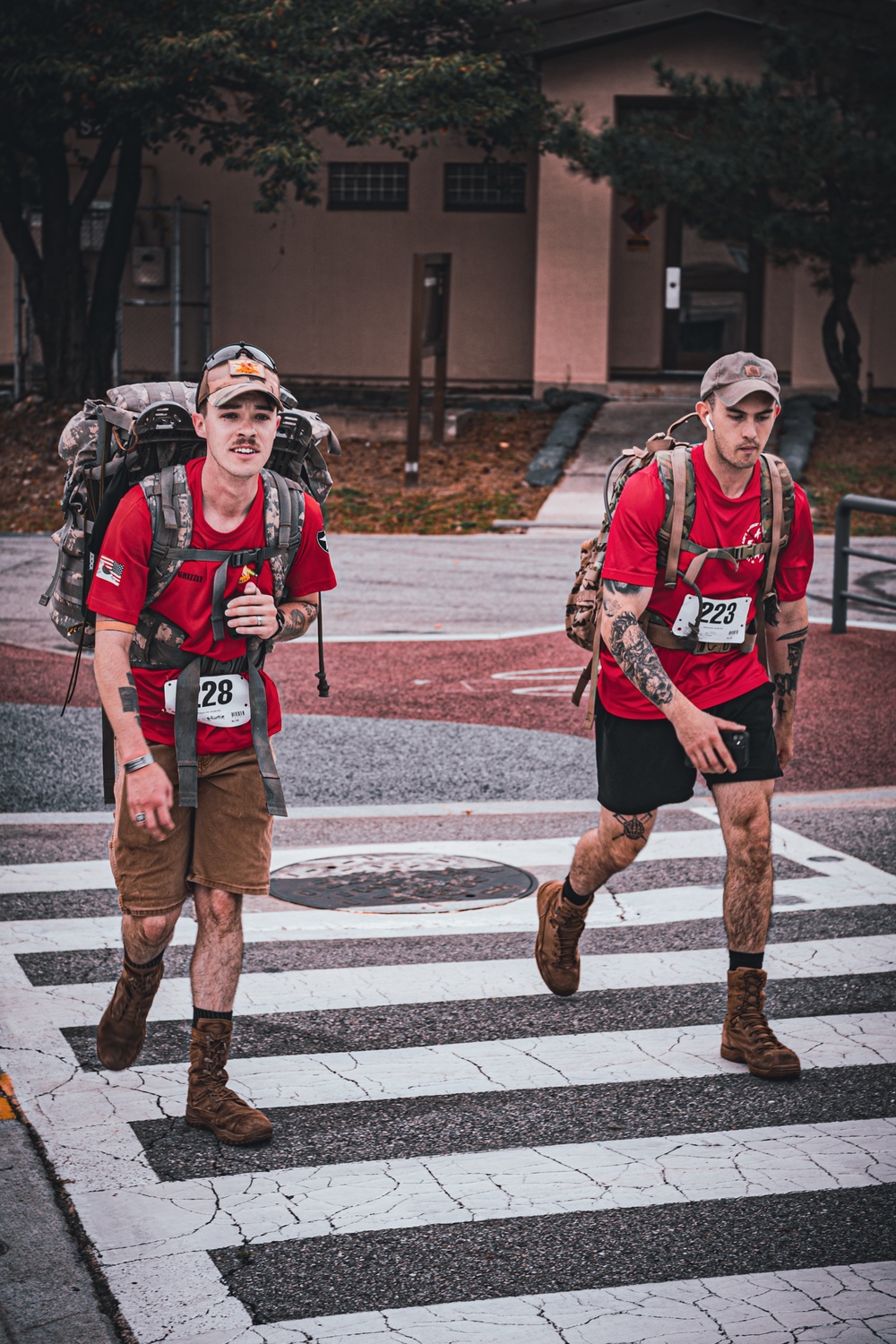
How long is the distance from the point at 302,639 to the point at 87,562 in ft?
24.8

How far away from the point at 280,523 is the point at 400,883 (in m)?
2.78

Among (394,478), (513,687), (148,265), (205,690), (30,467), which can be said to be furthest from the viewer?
(148,265)

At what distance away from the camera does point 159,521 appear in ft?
15.0

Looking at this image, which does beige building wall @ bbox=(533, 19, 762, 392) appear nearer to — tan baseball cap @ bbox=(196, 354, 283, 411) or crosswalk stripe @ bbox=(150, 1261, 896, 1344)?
tan baseball cap @ bbox=(196, 354, 283, 411)

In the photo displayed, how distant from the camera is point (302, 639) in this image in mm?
12367

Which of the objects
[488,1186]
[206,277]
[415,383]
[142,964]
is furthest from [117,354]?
[488,1186]

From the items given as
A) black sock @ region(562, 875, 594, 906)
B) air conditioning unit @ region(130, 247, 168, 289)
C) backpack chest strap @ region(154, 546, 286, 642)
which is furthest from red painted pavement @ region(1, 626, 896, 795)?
air conditioning unit @ region(130, 247, 168, 289)

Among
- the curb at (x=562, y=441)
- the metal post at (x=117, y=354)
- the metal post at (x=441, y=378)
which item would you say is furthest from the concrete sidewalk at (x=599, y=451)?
the metal post at (x=117, y=354)

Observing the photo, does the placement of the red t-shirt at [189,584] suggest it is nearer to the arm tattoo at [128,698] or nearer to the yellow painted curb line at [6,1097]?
the arm tattoo at [128,698]

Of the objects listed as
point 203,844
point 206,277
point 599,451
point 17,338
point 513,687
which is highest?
point 206,277

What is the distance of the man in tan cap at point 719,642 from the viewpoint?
16.9 ft

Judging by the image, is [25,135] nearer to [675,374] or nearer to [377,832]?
[675,374]

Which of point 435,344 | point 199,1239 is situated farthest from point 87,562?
point 435,344

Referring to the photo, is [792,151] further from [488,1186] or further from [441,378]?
[488,1186]
